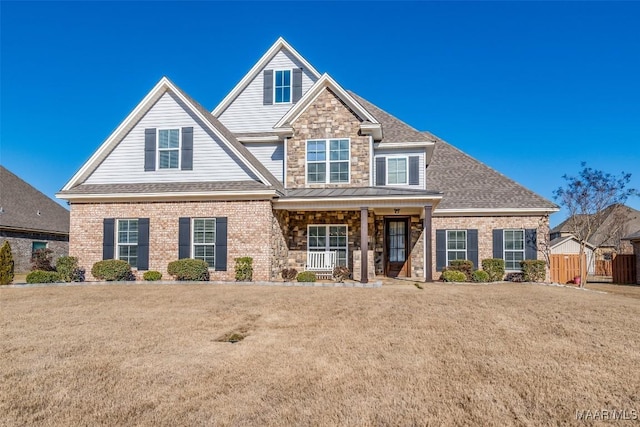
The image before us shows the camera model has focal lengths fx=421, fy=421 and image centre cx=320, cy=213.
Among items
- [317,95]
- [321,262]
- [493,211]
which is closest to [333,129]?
[317,95]

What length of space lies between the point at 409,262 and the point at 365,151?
5.16 meters

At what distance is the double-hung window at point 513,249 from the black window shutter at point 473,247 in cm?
122

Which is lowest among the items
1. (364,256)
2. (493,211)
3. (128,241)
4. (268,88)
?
(364,256)

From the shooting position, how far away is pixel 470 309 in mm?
9289

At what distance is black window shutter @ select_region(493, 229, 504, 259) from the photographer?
1788cm

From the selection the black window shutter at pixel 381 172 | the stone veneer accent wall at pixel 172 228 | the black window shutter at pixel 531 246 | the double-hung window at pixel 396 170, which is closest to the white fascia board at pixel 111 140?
the stone veneer accent wall at pixel 172 228

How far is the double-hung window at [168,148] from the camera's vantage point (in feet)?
52.4

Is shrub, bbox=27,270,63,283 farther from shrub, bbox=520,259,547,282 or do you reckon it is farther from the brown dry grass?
shrub, bbox=520,259,547,282

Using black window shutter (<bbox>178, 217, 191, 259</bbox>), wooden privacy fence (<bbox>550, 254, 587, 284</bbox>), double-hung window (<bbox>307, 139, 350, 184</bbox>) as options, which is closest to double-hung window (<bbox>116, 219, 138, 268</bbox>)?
black window shutter (<bbox>178, 217, 191, 259</bbox>)

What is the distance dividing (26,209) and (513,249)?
26264 millimetres

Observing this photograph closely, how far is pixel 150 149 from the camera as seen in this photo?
632 inches

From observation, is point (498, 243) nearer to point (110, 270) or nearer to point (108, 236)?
point (110, 270)

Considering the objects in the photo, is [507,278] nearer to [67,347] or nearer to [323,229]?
[323,229]

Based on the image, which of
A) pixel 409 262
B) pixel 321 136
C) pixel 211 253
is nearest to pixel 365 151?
pixel 321 136
